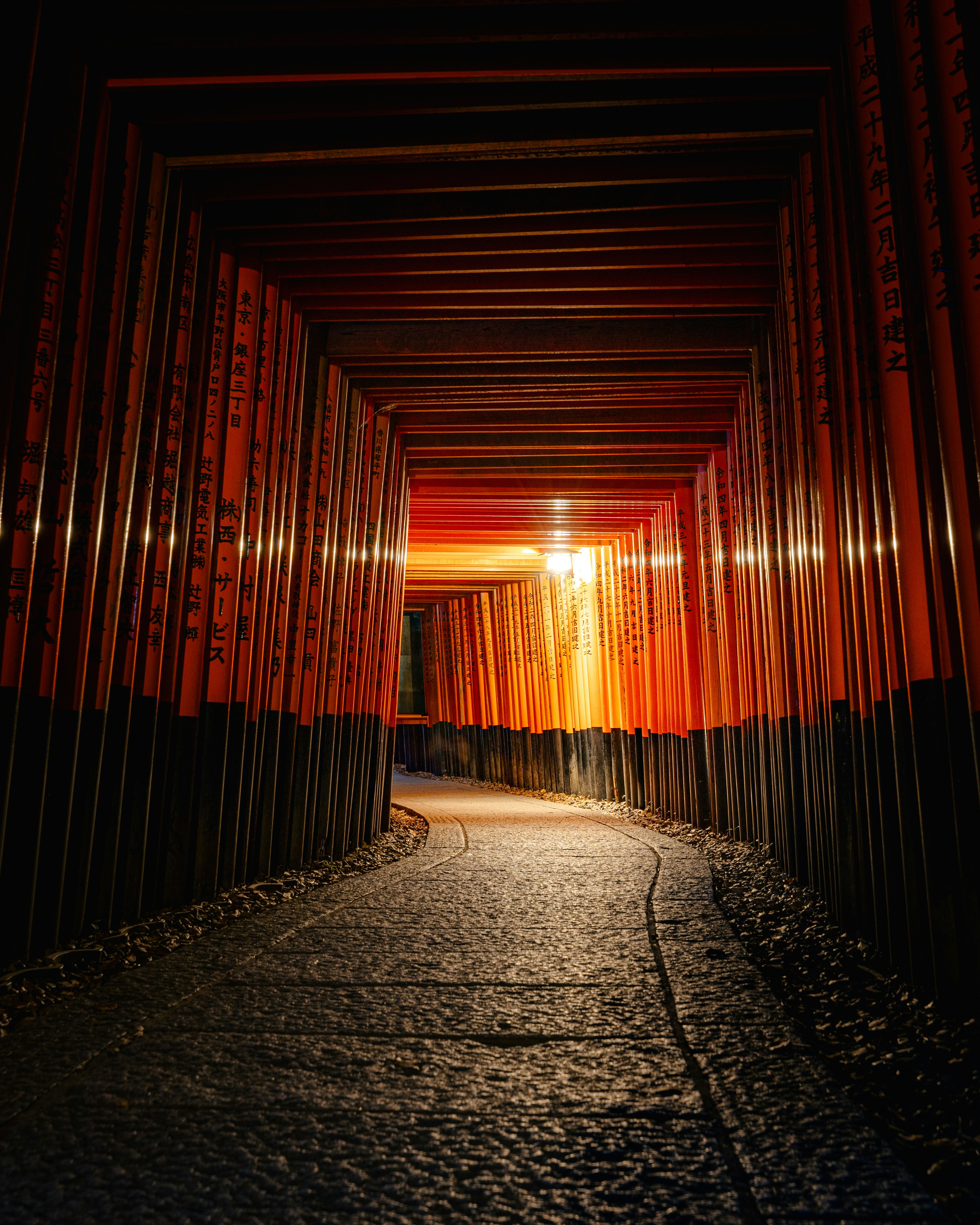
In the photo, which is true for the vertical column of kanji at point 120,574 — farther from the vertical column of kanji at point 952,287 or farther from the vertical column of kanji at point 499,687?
the vertical column of kanji at point 499,687

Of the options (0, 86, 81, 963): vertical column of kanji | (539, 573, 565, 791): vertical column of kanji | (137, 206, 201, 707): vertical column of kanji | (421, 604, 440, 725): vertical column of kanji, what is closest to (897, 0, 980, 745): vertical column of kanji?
(0, 86, 81, 963): vertical column of kanji

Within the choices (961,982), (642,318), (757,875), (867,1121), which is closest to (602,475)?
(642,318)

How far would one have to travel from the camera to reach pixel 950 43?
212 centimetres

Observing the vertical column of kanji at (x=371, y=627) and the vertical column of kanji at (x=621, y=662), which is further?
the vertical column of kanji at (x=621, y=662)

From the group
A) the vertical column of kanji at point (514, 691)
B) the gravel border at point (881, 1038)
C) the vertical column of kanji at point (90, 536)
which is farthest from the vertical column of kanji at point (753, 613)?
the vertical column of kanji at point (514, 691)

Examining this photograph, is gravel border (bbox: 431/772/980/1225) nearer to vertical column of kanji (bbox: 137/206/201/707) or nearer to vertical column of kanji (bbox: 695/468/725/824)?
vertical column of kanji (bbox: 137/206/201/707)

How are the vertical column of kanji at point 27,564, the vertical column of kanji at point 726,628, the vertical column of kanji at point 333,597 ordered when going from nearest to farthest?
the vertical column of kanji at point 27,564
the vertical column of kanji at point 333,597
the vertical column of kanji at point 726,628

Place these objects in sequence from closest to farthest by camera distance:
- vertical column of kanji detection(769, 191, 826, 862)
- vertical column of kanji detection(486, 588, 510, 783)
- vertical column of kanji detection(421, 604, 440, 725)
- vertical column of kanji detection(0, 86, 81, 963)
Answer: vertical column of kanji detection(0, 86, 81, 963)
vertical column of kanji detection(769, 191, 826, 862)
vertical column of kanji detection(486, 588, 510, 783)
vertical column of kanji detection(421, 604, 440, 725)

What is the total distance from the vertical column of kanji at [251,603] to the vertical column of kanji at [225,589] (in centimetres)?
1

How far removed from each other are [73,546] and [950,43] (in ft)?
9.60

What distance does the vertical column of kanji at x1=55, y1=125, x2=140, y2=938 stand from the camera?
2.85 m

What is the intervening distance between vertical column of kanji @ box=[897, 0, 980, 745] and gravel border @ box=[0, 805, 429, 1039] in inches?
92.5

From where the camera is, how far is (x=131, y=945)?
290 centimetres

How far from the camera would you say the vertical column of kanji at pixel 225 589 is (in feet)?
12.4
